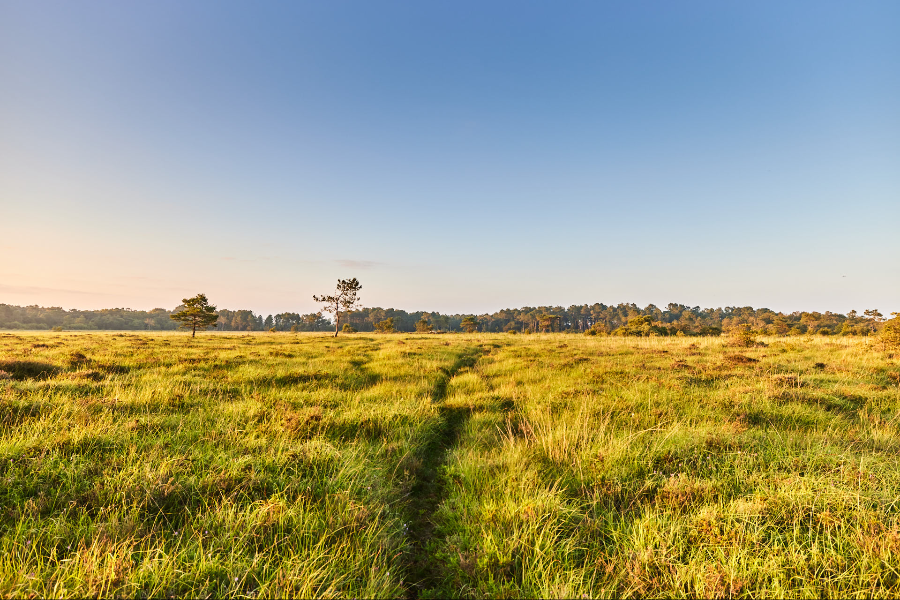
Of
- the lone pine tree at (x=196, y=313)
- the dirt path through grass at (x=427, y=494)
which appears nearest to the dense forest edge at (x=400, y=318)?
the lone pine tree at (x=196, y=313)

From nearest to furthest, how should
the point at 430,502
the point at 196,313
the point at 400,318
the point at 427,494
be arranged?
the point at 430,502, the point at 427,494, the point at 196,313, the point at 400,318

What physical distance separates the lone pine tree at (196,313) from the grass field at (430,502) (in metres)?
55.8

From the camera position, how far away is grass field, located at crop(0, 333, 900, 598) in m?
2.54

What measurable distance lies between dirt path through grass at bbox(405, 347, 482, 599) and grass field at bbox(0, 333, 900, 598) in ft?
0.09

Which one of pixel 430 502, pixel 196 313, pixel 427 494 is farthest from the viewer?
pixel 196 313

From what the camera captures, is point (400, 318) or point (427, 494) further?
point (400, 318)

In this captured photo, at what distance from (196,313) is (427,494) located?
2471 inches

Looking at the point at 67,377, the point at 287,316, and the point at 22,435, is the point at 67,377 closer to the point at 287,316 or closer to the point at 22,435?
the point at 22,435

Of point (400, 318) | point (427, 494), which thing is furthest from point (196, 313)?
point (400, 318)

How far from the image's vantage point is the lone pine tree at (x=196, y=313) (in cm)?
5245

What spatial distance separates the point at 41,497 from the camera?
10.6 ft

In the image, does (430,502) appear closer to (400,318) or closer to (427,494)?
(427,494)

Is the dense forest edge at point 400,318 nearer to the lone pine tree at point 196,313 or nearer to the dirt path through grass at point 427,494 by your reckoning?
the lone pine tree at point 196,313

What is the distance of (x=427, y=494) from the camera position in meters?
4.51
